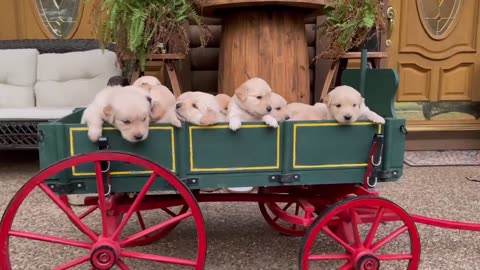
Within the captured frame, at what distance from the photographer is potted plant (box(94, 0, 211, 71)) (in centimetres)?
305

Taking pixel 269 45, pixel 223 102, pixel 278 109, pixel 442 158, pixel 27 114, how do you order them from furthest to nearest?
pixel 442 158
pixel 27 114
pixel 269 45
pixel 223 102
pixel 278 109

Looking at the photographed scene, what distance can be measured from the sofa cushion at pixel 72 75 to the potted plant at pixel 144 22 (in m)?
1.32

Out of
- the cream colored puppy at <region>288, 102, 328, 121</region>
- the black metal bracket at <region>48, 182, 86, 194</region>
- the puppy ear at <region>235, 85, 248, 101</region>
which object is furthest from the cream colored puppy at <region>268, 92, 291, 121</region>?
the black metal bracket at <region>48, 182, 86, 194</region>

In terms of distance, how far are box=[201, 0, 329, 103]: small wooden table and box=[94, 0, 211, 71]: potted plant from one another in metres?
0.31

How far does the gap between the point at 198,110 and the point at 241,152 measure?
0.27 m

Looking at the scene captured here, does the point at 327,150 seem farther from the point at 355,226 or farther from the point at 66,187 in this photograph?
the point at 66,187

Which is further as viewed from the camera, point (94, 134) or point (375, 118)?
point (375, 118)

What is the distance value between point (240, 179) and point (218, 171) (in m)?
0.11

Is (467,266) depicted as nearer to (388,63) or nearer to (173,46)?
(173,46)

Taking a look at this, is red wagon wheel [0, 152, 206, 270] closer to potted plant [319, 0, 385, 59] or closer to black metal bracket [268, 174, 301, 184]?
black metal bracket [268, 174, 301, 184]

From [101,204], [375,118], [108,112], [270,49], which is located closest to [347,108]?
[375,118]

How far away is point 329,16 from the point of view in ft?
12.4

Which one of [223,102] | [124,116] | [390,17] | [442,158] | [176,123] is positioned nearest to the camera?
[124,116]

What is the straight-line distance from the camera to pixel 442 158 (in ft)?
16.1
